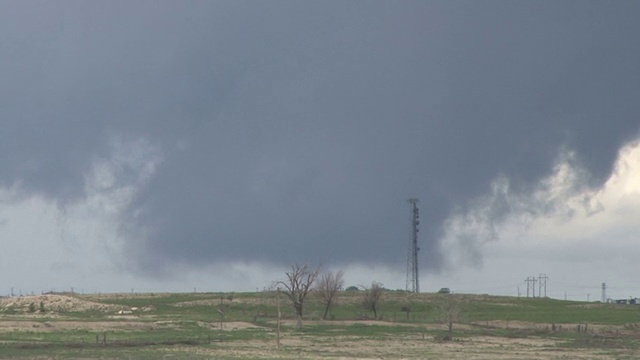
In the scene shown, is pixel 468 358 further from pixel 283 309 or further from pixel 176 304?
pixel 176 304

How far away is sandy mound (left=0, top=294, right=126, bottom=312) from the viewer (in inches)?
6009

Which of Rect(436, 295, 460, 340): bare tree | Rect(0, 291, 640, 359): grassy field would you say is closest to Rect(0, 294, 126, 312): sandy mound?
Rect(0, 291, 640, 359): grassy field

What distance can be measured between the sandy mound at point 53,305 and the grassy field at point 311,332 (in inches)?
6.9

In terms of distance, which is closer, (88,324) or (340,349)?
(340,349)

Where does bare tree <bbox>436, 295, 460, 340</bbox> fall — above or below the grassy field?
above

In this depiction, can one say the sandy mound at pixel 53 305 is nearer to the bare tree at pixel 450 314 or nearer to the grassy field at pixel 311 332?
the grassy field at pixel 311 332

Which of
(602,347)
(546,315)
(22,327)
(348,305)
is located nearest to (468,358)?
(602,347)

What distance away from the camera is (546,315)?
481 ft

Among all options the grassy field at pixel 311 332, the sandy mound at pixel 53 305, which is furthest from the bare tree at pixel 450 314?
the sandy mound at pixel 53 305

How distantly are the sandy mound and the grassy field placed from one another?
18 cm

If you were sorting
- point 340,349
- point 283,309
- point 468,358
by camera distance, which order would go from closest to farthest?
point 468,358, point 340,349, point 283,309

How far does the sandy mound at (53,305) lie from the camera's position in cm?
15262

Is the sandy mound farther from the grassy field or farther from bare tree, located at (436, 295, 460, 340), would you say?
bare tree, located at (436, 295, 460, 340)

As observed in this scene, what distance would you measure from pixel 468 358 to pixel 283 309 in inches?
3485
